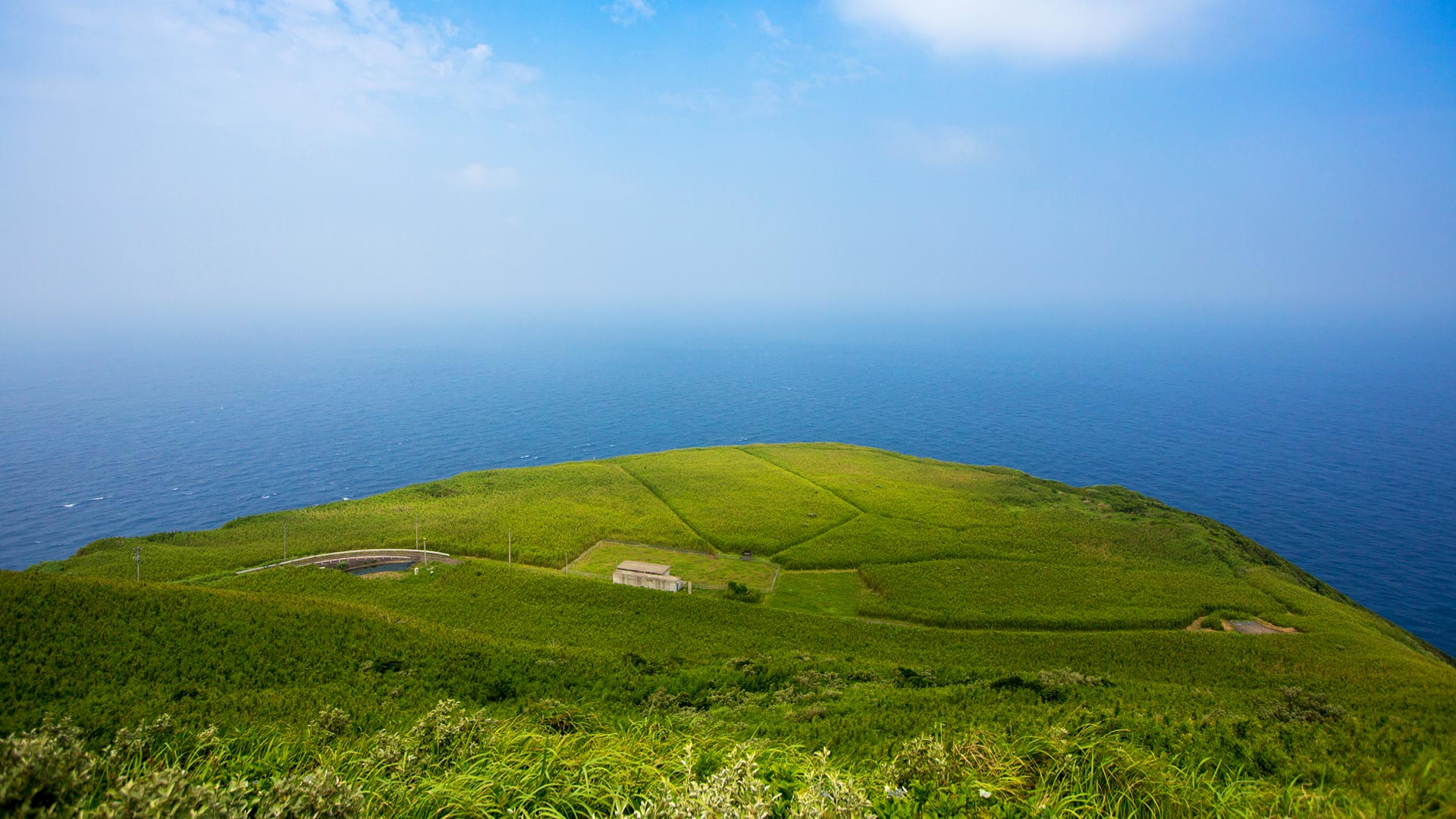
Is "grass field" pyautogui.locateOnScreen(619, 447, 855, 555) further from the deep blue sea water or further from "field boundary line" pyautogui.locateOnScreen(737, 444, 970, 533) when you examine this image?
the deep blue sea water

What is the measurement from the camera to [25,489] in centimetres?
6662

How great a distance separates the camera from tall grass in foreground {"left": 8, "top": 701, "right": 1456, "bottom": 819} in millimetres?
7922

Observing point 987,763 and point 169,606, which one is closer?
point 987,763

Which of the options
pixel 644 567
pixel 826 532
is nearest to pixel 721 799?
pixel 644 567

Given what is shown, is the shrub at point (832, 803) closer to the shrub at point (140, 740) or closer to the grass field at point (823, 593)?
the shrub at point (140, 740)

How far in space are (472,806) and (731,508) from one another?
5115 cm

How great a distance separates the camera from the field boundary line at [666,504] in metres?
53.3

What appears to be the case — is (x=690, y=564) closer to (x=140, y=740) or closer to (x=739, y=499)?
(x=739, y=499)

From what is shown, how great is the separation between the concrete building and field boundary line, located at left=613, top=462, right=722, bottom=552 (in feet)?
27.2

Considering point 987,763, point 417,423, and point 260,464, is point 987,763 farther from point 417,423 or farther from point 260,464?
point 417,423

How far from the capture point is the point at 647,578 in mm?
43594

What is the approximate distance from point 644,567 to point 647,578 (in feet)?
4.43

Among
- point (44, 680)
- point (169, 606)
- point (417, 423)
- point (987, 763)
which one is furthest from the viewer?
point (417, 423)

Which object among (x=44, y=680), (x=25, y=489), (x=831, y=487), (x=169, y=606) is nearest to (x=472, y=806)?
(x=44, y=680)
